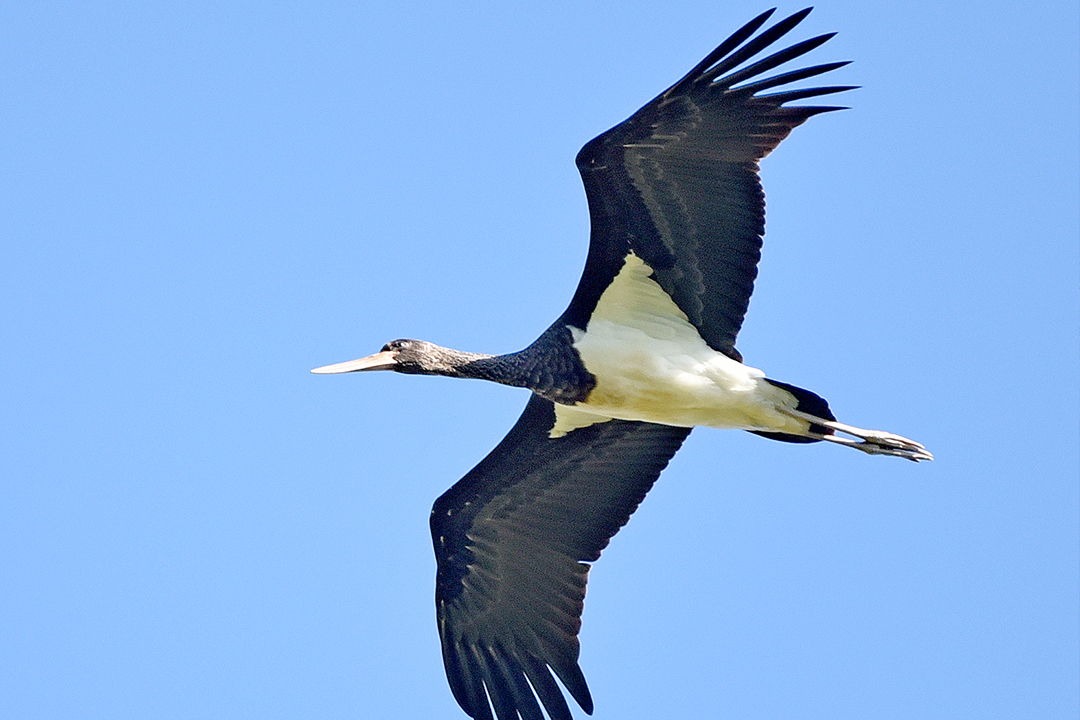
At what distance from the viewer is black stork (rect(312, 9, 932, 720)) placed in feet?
39.7

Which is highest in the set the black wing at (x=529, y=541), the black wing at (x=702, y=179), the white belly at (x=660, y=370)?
the black wing at (x=702, y=179)

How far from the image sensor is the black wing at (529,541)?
46.0 ft

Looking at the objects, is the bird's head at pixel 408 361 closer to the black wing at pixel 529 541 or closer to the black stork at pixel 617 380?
the black stork at pixel 617 380

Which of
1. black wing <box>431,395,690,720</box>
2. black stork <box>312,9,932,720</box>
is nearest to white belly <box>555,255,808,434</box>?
black stork <box>312,9,932,720</box>

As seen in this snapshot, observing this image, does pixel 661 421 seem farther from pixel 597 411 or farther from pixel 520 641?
pixel 520 641

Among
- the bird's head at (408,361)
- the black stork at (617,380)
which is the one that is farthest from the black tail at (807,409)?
the bird's head at (408,361)

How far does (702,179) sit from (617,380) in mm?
1896

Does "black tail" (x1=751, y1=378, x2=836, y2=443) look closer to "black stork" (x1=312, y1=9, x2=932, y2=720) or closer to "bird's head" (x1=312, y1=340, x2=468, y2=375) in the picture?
"black stork" (x1=312, y1=9, x2=932, y2=720)

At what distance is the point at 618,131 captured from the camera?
12.1m

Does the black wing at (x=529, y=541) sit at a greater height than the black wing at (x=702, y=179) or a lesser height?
lesser

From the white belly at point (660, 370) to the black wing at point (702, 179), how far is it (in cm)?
14

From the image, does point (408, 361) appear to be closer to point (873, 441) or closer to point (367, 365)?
point (367, 365)

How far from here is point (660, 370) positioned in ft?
42.9

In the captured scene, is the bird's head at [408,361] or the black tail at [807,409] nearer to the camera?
the black tail at [807,409]
